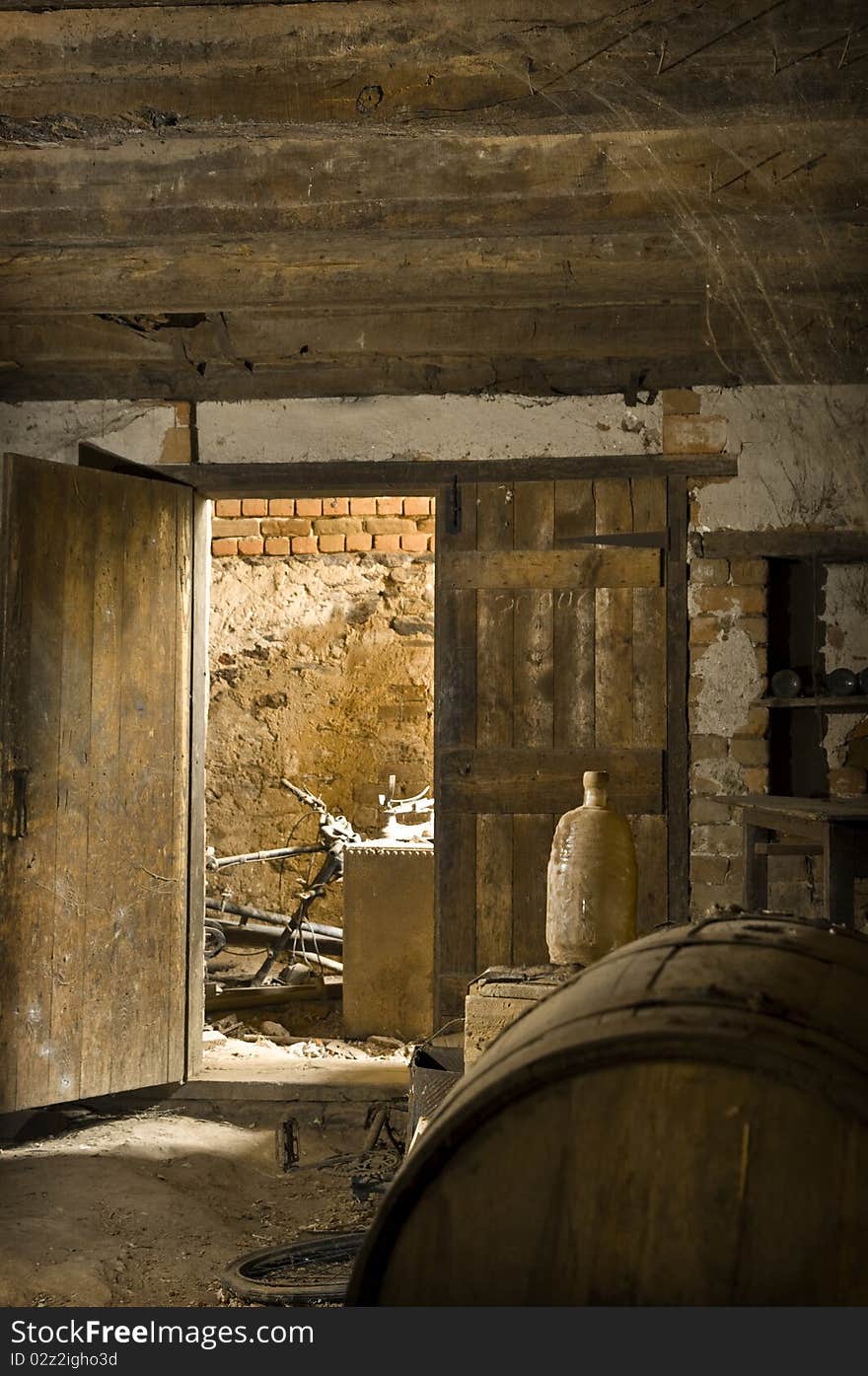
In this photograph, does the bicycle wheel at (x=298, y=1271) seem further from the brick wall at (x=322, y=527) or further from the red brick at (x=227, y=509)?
the red brick at (x=227, y=509)

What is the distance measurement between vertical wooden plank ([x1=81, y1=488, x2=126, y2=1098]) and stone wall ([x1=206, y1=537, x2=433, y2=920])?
3.02 metres

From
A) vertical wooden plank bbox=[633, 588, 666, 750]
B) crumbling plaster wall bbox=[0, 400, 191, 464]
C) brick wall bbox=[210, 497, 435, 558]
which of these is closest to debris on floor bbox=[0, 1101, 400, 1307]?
vertical wooden plank bbox=[633, 588, 666, 750]

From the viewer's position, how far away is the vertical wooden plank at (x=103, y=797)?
14.9ft

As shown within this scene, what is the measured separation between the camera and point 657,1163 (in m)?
1.05

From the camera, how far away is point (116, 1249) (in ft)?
10.9

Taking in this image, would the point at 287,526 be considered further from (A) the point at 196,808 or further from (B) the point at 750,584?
(B) the point at 750,584

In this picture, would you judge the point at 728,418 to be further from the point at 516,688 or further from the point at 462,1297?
the point at 462,1297

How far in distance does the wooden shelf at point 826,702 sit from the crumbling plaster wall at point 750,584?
76mm

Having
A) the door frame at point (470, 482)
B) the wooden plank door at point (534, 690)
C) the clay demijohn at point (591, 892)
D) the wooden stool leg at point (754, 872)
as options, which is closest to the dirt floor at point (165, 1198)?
the door frame at point (470, 482)

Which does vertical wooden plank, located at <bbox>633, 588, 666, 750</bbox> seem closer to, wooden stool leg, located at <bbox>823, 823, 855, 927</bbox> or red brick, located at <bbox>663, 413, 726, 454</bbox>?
red brick, located at <bbox>663, 413, 726, 454</bbox>

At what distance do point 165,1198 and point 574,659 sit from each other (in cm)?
235

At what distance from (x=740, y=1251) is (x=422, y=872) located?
478cm

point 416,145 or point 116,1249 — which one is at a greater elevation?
point 416,145

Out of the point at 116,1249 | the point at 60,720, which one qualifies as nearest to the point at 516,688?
the point at 60,720
